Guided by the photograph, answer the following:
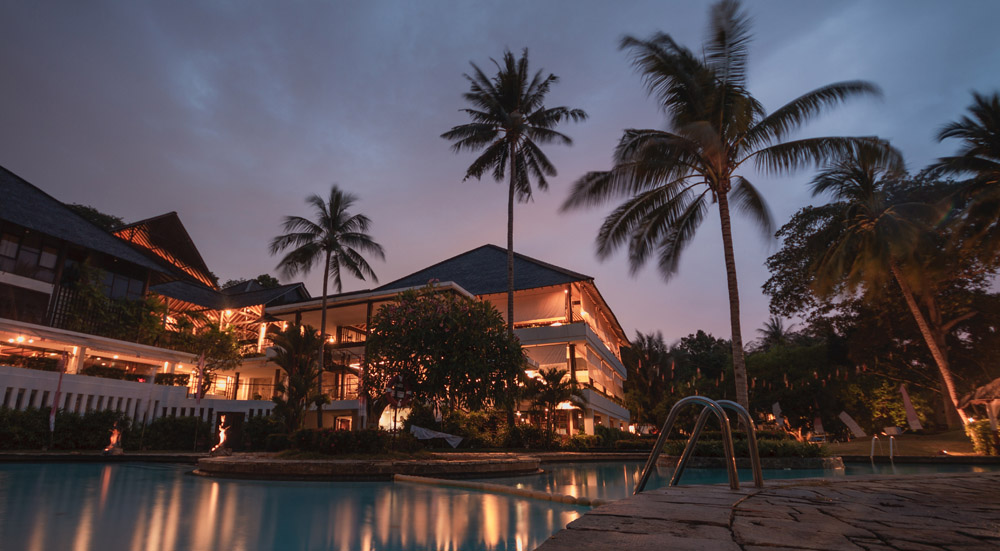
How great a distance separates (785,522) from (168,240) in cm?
3371

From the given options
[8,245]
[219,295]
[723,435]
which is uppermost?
[219,295]

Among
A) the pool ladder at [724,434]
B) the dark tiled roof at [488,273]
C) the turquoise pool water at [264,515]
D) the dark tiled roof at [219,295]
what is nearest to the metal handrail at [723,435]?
the pool ladder at [724,434]

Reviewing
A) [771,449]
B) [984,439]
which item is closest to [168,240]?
[771,449]

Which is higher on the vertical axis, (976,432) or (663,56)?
(663,56)

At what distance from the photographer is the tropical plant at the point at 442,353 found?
15547 millimetres

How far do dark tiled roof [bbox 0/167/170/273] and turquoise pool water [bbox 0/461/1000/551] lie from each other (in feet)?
46.2

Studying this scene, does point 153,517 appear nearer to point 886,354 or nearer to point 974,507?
point 974,507

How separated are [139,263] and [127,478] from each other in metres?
16.6

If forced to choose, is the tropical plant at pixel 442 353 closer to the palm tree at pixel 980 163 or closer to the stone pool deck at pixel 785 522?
the stone pool deck at pixel 785 522

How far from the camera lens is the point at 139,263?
23.5 meters

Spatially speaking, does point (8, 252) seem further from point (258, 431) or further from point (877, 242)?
point (877, 242)

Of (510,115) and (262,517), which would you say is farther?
(510,115)

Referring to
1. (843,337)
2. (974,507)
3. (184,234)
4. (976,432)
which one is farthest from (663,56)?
(843,337)

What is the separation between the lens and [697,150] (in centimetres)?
1524
